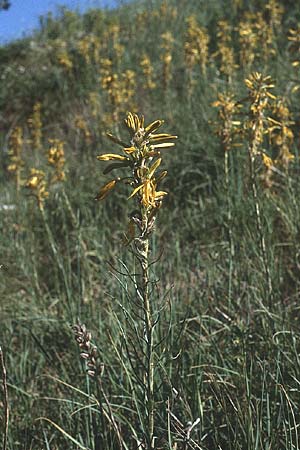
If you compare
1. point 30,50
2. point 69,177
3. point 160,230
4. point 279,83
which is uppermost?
point 30,50

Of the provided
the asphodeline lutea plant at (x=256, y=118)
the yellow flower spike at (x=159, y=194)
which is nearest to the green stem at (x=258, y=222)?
the asphodeline lutea plant at (x=256, y=118)

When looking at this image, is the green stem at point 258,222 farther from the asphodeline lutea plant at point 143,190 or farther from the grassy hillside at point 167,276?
the asphodeline lutea plant at point 143,190

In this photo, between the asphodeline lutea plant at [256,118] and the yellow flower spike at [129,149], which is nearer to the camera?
the yellow flower spike at [129,149]

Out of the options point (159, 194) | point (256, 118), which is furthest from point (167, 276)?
point (159, 194)

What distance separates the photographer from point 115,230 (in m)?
4.47

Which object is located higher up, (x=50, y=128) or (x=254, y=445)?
(x=50, y=128)

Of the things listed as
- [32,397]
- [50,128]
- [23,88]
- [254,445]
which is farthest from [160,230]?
[23,88]

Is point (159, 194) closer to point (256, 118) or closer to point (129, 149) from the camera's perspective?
point (129, 149)

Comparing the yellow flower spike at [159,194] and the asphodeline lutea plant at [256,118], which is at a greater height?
the asphodeline lutea plant at [256,118]

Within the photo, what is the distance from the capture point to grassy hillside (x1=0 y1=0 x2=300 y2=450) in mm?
1726

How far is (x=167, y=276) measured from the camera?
3379 mm

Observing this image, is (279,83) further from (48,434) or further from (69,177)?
(48,434)

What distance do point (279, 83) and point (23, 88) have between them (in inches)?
239

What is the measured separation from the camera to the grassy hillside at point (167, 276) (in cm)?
173
